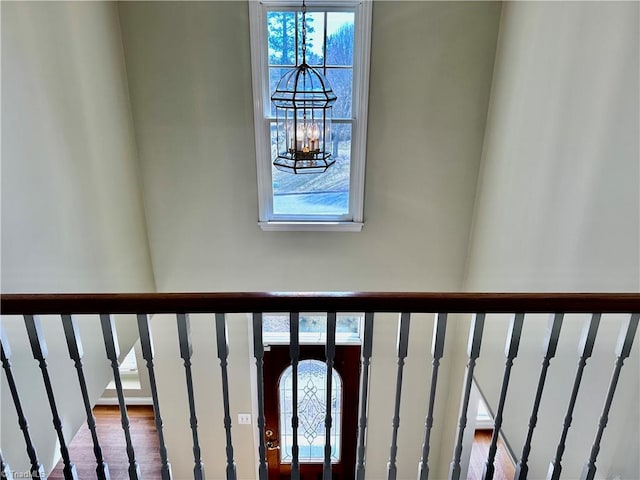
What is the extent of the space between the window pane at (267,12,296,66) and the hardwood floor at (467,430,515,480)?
334 cm

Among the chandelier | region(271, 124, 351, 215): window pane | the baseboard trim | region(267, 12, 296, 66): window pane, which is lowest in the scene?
the baseboard trim

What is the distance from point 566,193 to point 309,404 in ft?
8.85

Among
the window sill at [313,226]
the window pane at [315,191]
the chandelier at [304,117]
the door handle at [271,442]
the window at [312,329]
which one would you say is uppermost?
the chandelier at [304,117]

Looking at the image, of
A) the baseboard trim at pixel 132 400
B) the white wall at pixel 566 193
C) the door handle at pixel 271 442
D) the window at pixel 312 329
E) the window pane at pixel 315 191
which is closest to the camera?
the white wall at pixel 566 193

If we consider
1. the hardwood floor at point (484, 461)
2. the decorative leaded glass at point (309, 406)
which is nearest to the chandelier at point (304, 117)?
the decorative leaded glass at point (309, 406)

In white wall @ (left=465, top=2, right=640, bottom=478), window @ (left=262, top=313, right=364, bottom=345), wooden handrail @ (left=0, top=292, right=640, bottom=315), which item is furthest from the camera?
window @ (left=262, top=313, right=364, bottom=345)

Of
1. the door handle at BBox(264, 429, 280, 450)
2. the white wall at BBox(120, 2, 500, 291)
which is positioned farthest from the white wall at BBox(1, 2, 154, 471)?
the door handle at BBox(264, 429, 280, 450)

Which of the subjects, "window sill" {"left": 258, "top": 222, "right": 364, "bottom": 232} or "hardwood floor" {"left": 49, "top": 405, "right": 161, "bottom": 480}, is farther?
"hardwood floor" {"left": 49, "top": 405, "right": 161, "bottom": 480}

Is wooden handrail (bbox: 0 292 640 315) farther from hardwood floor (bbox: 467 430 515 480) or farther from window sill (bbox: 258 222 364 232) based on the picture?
hardwood floor (bbox: 467 430 515 480)

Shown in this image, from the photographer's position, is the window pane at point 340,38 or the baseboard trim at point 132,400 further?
the baseboard trim at point 132,400

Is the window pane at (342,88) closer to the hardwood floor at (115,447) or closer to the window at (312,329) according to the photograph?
the window at (312,329)

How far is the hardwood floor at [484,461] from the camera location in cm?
367

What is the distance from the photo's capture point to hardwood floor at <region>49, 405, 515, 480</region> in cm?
380

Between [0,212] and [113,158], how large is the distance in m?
1.06
